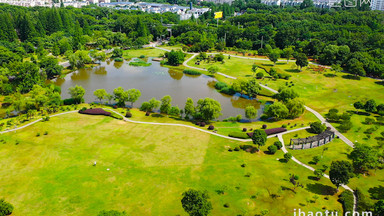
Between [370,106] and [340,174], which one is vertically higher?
[370,106]

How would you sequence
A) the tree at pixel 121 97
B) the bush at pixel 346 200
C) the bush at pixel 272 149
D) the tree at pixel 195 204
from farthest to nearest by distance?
1. the tree at pixel 121 97
2. the bush at pixel 272 149
3. the bush at pixel 346 200
4. the tree at pixel 195 204

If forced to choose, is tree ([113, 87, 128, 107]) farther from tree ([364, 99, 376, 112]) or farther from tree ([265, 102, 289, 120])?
tree ([364, 99, 376, 112])

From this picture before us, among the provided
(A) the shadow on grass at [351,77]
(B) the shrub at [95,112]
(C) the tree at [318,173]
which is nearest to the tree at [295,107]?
(C) the tree at [318,173]

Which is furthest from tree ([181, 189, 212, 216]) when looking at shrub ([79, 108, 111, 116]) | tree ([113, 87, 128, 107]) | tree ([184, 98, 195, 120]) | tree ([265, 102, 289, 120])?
tree ([113, 87, 128, 107])

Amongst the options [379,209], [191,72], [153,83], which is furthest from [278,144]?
[191,72]

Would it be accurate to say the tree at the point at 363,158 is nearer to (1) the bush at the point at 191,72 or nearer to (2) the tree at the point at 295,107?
(2) the tree at the point at 295,107

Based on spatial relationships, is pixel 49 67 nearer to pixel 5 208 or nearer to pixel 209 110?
pixel 209 110
